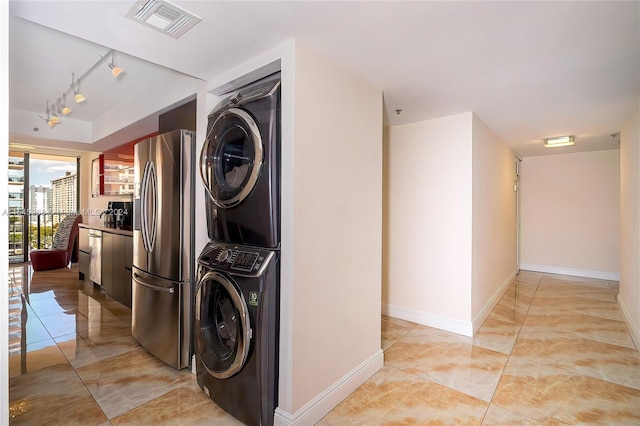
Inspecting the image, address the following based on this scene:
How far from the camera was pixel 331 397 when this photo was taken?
207 centimetres

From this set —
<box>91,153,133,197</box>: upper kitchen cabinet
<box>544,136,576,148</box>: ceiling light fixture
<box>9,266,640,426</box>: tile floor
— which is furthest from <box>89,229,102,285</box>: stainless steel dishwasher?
<box>544,136,576,148</box>: ceiling light fixture

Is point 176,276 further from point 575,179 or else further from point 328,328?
point 575,179

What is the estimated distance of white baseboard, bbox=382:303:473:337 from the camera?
10.7ft

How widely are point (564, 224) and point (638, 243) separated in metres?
3.24

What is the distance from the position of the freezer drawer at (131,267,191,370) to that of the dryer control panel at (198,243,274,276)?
49 cm

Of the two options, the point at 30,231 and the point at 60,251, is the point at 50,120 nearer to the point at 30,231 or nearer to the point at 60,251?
the point at 60,251

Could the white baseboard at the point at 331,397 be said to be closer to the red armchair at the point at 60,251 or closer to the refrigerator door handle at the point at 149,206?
the refrigerator door handle at the point at 149,206

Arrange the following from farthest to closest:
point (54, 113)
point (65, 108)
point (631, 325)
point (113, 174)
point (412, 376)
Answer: point (113, 174), point (54, 113), point (65, 108), point (631, 325), point (412, 376)

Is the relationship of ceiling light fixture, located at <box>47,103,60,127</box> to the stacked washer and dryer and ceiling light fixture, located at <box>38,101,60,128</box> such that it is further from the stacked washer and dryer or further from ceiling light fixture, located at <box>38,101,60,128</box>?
the stacked washer and dryer

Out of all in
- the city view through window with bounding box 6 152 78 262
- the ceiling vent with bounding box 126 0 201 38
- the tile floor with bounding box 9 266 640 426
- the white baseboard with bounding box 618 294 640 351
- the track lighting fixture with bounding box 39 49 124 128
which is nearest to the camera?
the ceiling vent with bounding box 126 0 201 38

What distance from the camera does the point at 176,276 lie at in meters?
2.45

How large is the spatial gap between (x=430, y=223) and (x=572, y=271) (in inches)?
173

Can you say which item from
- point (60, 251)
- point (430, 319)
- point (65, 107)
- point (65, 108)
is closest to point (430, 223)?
point (430, 319)

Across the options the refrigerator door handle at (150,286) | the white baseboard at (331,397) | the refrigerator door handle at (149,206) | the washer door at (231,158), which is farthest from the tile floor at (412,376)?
the washer door at (231,158)
